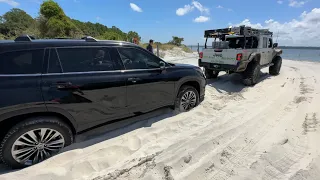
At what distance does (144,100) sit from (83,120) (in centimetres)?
119

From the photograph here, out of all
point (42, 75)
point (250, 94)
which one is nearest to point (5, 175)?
point (42, 75)

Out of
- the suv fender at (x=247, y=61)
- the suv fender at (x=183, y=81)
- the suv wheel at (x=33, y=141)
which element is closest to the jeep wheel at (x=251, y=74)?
the suv fender at (x=247, y=61)

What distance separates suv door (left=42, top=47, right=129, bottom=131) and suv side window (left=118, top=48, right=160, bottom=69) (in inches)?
7.4

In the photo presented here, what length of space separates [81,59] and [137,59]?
1079mm

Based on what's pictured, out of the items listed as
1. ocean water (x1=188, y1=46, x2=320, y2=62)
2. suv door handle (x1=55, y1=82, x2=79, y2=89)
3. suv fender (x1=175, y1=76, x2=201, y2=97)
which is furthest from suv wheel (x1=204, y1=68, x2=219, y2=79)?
ocean water (x1=188, y1=46, x2=320, y2=62)

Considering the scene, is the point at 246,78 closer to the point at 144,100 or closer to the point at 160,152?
the point at 144,100

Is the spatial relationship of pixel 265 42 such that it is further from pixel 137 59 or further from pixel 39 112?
pixel 39 112

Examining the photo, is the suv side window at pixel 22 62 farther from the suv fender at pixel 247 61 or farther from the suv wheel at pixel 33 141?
the suv fender at pixel 247 61

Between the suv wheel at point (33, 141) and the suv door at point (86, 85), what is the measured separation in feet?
0.76

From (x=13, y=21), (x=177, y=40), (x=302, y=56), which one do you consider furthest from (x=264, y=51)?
(x=13, y=21)

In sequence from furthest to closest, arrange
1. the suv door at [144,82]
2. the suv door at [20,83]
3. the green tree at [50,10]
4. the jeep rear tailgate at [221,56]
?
the green tree at [50,10] < the jeep rear tailgate at [221,56] < the suv door at [144,82] < the suv door at [20,83]

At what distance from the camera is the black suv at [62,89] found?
100 inches

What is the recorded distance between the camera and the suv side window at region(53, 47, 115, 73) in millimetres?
2903

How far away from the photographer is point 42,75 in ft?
8.93
